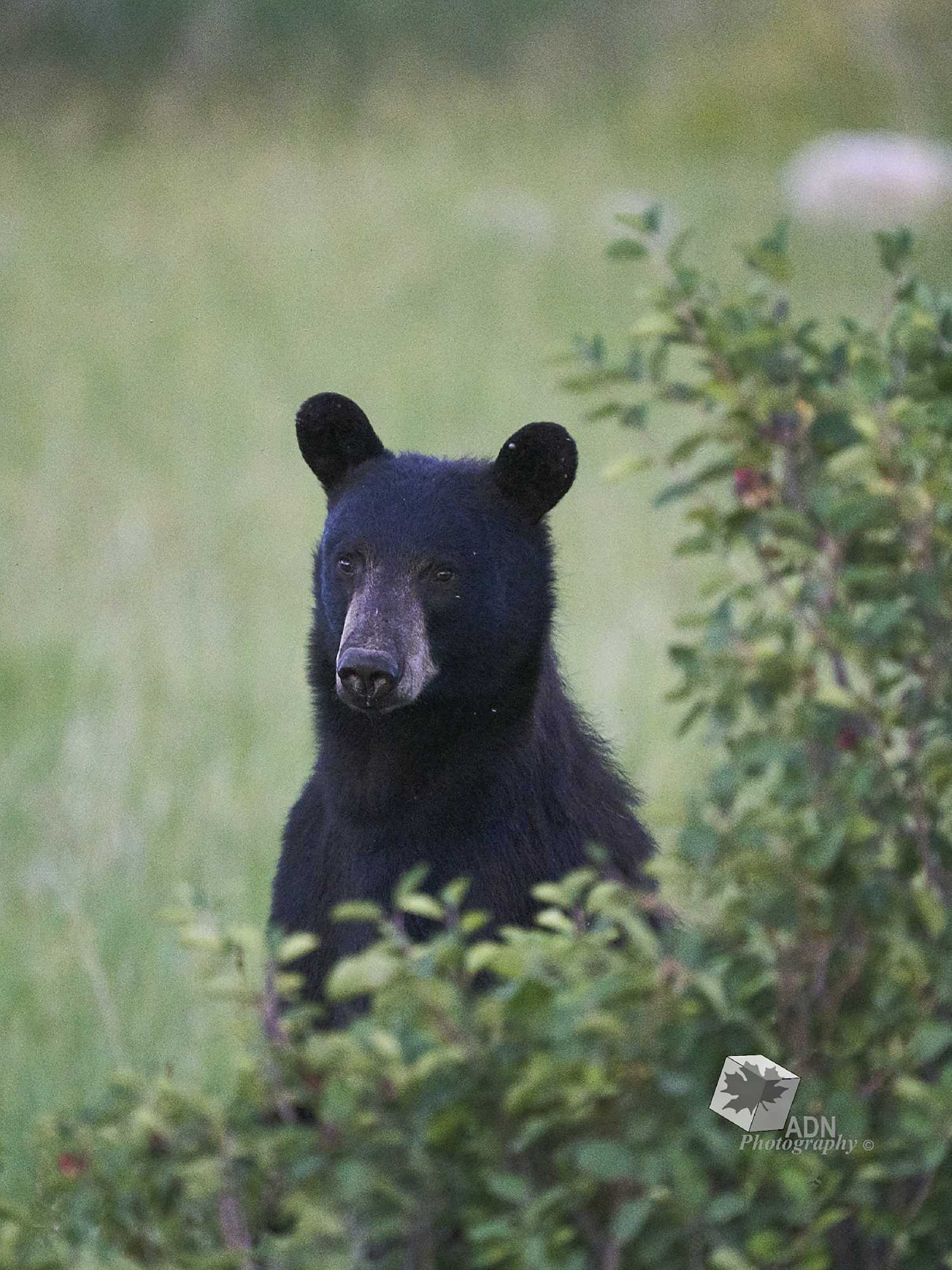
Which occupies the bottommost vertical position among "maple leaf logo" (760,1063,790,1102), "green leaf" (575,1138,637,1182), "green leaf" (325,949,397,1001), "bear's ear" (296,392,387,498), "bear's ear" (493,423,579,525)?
"green leaf" (575,1138,637,1182)

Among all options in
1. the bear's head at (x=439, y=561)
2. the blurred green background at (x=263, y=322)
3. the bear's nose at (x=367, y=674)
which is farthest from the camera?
the blurred green background at (x=263, y=322)

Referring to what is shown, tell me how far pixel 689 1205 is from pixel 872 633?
22.2 inches

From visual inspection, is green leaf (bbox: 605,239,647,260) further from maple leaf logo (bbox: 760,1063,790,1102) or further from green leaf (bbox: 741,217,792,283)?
maple leaf logo (bbox: 760,1063,790,1102)

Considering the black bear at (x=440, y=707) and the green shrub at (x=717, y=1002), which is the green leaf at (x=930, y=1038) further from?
the black bear at (x=440, y=707)

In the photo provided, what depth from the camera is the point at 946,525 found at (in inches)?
70.6

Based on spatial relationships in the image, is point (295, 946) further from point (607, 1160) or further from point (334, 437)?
point (334, 437)

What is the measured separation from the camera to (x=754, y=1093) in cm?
174

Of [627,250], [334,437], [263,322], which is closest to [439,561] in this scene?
[334,437]

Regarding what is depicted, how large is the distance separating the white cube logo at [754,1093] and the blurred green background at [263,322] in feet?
0.87

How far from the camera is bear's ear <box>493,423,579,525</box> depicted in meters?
3.19

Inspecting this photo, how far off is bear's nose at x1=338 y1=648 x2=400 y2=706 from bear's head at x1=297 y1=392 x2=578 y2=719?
0.03 meters

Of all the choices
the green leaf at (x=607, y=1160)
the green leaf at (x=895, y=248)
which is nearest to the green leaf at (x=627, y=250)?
the green leaf at (x=895, y=248)

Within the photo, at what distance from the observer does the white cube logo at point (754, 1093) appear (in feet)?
5.65

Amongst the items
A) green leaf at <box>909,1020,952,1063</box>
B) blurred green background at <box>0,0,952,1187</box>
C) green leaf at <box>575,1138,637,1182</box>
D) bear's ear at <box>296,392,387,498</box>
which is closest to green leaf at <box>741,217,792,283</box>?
blurred green background at <box>0,0,952,1187</box>
